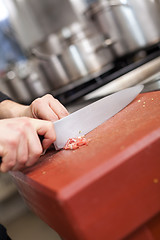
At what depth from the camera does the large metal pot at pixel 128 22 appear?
1755 mm

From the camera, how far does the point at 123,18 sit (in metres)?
1.81

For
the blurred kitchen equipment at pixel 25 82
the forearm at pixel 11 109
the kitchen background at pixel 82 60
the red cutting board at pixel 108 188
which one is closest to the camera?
the red cutting board at pixel 108 188

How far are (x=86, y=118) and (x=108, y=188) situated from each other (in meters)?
0.32

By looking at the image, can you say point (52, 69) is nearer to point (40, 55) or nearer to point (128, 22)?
point (40, 55)

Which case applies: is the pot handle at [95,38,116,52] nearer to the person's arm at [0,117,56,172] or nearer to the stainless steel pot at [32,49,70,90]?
the stainless steel pot at [32,49,70,90]

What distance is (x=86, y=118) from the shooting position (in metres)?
0.73

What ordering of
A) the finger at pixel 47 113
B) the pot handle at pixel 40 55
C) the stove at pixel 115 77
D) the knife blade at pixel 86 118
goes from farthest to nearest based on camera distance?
the pot handle at pixel 40 55 → the stove at pixel 115 77 → the finger at pixel 47 113 → the knife blade at pixel 86 118

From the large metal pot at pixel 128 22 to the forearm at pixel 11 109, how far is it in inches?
41.4

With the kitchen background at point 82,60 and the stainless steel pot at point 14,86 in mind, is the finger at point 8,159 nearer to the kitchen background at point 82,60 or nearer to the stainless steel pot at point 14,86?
the kitchen background at point 82,60

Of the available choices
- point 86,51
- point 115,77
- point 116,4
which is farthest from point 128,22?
point 115,77

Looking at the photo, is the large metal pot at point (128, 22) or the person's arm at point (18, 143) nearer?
the person's arm at point (18, 143)

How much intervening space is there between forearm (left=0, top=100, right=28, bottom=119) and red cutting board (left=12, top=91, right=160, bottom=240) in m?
0.47

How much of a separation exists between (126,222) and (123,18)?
5.33 feet

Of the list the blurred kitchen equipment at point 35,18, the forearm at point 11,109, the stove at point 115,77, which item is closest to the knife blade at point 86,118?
the forearm at point 11,109
